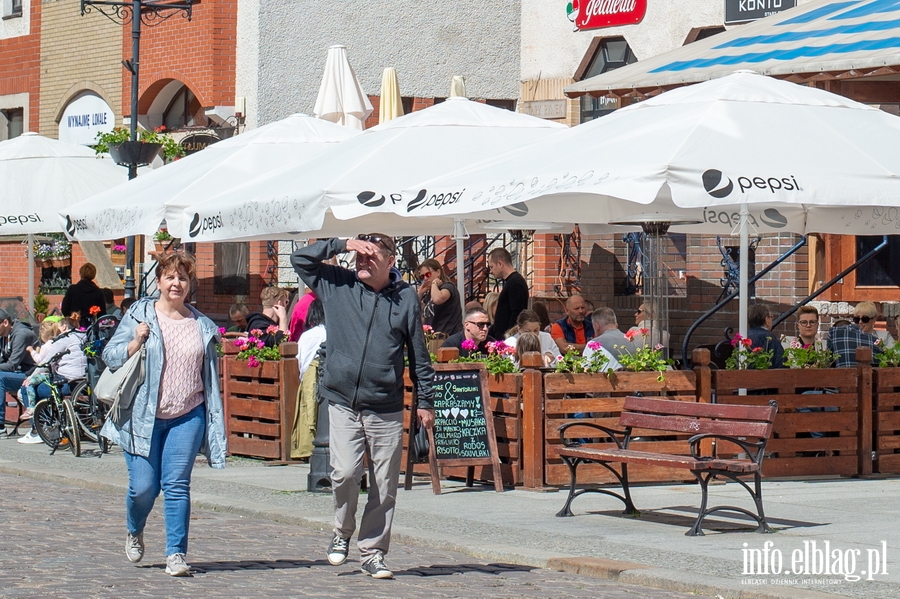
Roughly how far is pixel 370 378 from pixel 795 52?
8223 mm

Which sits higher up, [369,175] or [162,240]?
[369,175]

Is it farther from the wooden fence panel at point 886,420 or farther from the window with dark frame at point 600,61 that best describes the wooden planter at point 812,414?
the window with dark frame at point 600,61

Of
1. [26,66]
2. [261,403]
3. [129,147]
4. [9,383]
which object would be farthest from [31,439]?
[26,66]

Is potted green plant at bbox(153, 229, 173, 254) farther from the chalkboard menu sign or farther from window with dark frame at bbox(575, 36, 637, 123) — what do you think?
the chalkboard menu sign

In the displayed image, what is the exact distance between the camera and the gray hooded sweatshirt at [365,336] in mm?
8531

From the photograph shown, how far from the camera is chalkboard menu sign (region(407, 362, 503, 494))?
1209 centimetres

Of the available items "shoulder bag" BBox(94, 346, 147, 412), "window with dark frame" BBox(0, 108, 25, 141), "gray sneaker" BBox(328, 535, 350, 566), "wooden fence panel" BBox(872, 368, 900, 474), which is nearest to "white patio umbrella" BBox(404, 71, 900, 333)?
"wooden fence panel" BBox(872, 368, 900, 474)

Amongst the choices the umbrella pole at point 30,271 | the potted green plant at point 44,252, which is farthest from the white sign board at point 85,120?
the umbrella pole at point 30,271

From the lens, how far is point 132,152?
21.0m

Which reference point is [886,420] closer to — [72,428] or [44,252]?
[72,428]

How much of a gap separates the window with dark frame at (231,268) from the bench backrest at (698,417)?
15304 mm

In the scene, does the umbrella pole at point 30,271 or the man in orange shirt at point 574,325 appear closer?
the man in orange shirt at point 574,325

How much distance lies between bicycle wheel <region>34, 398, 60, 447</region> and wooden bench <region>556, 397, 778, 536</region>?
6550mm

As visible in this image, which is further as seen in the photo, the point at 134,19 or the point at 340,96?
the point at 134,19
